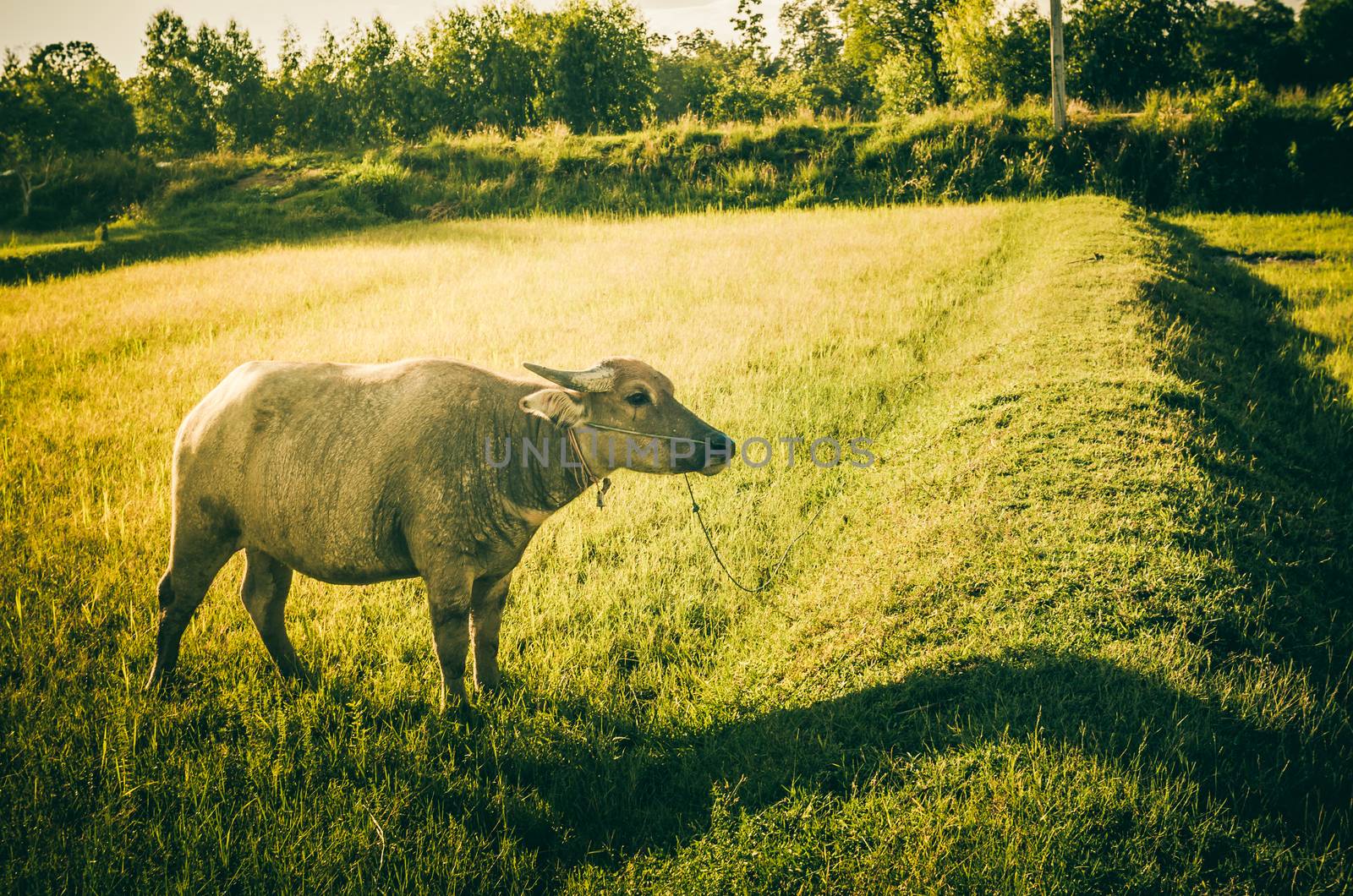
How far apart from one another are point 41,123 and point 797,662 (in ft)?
106

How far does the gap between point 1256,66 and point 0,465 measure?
1778 inches

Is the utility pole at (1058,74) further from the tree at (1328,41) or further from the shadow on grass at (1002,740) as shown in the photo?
the tree at (1328,41)

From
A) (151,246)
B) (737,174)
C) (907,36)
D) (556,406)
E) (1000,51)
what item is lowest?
(556,406)

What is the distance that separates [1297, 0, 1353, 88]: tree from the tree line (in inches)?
2.6

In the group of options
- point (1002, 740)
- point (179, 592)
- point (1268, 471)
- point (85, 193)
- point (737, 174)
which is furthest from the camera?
point (85, 193)

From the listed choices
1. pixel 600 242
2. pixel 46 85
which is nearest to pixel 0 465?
pixel 600 242

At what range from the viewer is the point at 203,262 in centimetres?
1314

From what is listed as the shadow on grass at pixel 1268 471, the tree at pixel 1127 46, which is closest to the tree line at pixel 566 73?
the tree at pixel 1127 46

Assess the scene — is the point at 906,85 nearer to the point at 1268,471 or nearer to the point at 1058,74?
the point at 1058,74

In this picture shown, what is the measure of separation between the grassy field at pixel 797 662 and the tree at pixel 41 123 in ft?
58.0

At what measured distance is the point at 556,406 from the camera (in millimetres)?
3018

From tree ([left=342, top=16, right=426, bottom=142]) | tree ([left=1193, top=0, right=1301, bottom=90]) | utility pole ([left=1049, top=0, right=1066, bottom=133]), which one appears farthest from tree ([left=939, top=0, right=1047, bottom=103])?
tree ([left=342, top=16, right=426, bottom=142])

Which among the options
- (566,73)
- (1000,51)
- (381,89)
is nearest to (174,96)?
(381,89)

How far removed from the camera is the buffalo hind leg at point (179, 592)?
327cm
